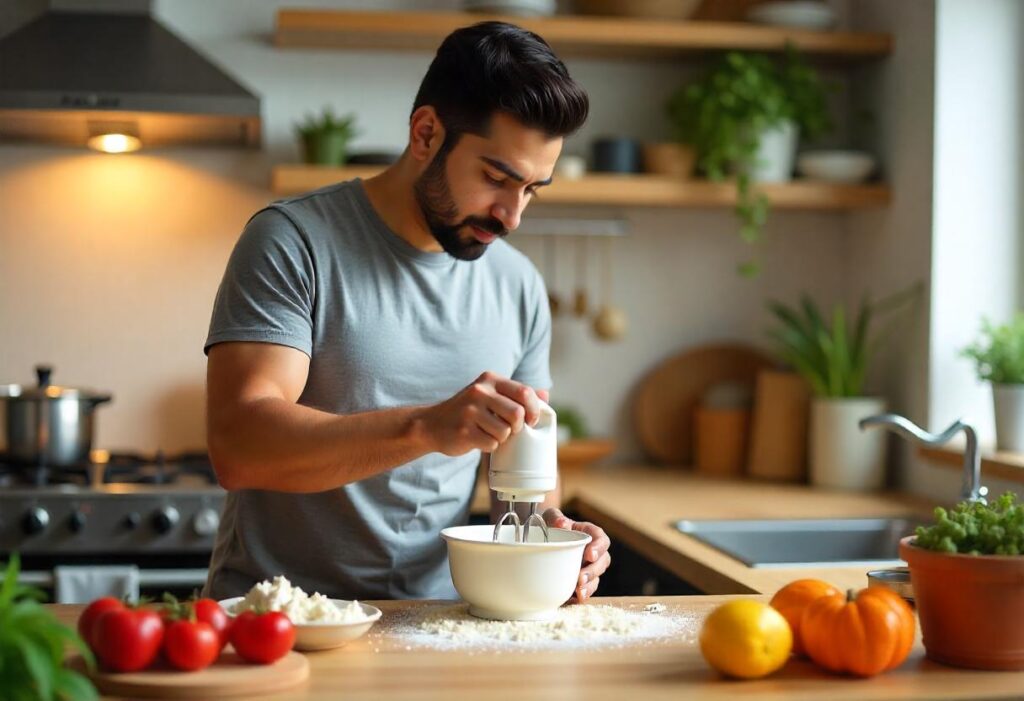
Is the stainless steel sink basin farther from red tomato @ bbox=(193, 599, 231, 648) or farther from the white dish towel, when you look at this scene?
red tomato @ bbox=(193, 599, 231, 648)

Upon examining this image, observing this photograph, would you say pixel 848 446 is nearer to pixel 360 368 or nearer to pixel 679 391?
pixel 679 391

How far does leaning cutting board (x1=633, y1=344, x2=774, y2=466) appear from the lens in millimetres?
3656

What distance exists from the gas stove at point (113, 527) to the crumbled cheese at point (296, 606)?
4.82 feet

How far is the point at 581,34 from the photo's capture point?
327 cm

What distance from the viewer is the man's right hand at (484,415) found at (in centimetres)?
150

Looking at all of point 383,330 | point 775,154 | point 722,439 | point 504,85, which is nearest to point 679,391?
point 722,439

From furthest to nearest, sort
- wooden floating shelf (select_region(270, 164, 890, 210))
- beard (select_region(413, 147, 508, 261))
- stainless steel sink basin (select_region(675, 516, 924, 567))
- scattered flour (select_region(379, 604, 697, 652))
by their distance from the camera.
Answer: wooden floating shelf (select_region(270, 164, 890, 210)), stainless steel sink basin (select_region(675, 516, 924, 567)), beard (select_region(413, 147, 508, 261)), scattered flour (select_region(379, 604, 697, 652))

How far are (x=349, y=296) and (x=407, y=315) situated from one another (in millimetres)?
99

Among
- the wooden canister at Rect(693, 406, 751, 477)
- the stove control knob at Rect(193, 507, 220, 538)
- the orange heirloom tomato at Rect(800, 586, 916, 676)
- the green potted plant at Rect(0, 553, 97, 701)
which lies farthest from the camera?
→ the wooden canister at Rect(693, 406, 751, 477)

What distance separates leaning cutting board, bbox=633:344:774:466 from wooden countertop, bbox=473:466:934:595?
0.08 meters

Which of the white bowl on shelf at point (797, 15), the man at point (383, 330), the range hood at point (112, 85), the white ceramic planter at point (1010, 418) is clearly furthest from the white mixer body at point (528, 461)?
the white bowl on shelf at point (797, 15)

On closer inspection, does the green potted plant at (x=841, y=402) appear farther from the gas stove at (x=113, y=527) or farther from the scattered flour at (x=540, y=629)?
the scattered flour at (x=540, y=629)

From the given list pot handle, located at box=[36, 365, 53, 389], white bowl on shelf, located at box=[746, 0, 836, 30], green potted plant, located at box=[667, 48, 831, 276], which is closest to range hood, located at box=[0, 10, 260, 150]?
pot handle, located at box=[36, 365, 53, 389]

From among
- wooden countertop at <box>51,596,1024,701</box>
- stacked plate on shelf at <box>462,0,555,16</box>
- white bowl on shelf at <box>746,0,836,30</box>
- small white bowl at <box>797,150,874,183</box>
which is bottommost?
wooden countertop at <box>51,596,1024,701</box>
